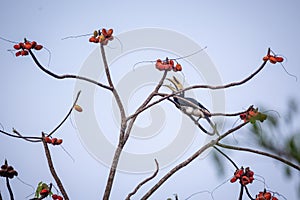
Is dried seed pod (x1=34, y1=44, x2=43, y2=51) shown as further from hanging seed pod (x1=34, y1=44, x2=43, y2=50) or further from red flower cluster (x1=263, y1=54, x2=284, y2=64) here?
red flower cluster (x1=263, y1=54, x2=284, y2=64)

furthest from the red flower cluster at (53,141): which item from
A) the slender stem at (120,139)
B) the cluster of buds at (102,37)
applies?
the cluster of buds at (102,37)

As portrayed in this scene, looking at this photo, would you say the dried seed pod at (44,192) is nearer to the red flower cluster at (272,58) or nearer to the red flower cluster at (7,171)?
the red flower cluster at (7,171)

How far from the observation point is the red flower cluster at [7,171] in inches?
49.1

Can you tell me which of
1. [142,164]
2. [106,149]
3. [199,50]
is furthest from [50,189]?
[199,50]

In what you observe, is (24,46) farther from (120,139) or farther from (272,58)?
(272,58)

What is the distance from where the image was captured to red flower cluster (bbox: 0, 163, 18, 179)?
125 cm

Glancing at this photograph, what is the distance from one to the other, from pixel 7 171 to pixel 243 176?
31.5 inches

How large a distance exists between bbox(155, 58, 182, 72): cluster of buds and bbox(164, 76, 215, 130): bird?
0.04 metres

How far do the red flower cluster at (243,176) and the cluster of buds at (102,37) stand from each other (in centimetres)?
63

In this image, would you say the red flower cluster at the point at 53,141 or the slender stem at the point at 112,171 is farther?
the red flower cluster at the point at 53,141

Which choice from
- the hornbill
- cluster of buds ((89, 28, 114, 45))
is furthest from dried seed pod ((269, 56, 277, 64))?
cluster of buds ((89, 28, 114, 45))

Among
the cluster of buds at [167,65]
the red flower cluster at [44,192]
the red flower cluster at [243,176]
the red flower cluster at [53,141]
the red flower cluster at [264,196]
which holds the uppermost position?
the cluster of buds at [167,65]

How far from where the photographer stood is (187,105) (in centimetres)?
128

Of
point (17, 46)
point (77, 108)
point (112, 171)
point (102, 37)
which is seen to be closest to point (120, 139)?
point (112, 171)
